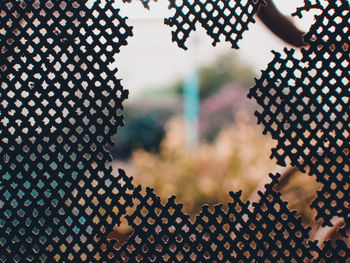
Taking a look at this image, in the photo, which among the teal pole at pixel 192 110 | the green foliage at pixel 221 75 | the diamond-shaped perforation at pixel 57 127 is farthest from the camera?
the green foliage at pixel 221 75

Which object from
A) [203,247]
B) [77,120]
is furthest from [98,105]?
[203,247]

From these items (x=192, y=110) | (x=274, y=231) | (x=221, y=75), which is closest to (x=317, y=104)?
(x=274, y=231)

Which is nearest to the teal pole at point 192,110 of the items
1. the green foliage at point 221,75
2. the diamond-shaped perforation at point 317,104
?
the green foliage at point 221,75

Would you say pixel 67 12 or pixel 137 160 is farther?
pixel 137 160

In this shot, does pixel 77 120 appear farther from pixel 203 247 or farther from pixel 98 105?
pixel 203 247

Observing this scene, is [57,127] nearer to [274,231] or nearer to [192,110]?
[274,231]

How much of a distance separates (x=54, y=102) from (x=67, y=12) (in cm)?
22

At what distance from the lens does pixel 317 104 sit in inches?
35.6

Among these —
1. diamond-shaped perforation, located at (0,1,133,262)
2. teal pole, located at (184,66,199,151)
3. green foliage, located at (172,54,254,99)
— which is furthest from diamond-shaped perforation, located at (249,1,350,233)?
green foliage, located at (172,54,254,99)

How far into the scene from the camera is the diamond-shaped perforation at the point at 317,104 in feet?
2.95

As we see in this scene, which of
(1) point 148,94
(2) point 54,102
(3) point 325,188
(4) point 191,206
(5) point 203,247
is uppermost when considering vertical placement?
(1) point 148,94

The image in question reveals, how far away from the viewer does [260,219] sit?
89 centimetres

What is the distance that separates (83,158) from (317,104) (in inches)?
21.7

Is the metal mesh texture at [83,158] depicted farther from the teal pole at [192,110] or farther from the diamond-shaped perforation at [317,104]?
the teal pole at [192,110]
